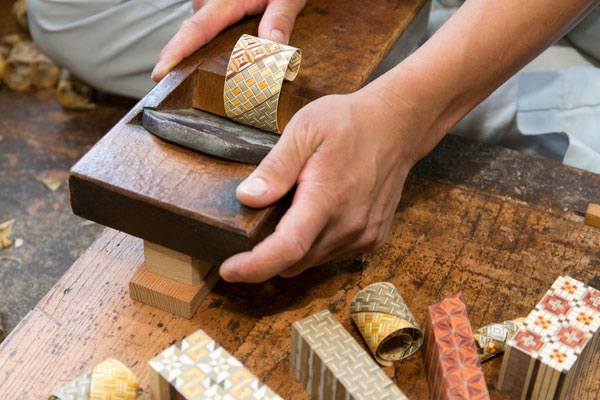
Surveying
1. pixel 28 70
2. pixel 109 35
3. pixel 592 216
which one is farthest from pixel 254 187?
pixel 28 70

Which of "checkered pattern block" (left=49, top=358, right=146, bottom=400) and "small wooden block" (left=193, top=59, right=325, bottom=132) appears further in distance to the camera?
"small wooden block" (left=193, top=59, right=325, bottom=132)

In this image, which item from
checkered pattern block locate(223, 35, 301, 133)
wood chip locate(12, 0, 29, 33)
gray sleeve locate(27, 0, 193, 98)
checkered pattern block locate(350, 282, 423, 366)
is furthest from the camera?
wood chip locate(12, 0, 29, 33)

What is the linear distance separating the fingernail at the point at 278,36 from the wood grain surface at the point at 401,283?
1.29ft

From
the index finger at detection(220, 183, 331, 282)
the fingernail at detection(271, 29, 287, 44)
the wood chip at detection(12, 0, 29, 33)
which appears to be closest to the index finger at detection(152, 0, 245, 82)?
the fingernail at detection(271, 29, 287, 44)

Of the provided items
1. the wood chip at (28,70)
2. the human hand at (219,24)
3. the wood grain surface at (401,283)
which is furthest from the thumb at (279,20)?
the wood chip at (28,70)

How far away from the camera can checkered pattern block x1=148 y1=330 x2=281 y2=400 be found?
87 cm

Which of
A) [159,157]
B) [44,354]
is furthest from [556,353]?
[44,354]

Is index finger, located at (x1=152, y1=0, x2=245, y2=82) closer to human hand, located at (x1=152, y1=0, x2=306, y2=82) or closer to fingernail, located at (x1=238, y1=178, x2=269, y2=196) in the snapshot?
human hand, located at (x1=152, y1=0, x2=306, y2=82)

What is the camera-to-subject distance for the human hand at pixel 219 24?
1234mm

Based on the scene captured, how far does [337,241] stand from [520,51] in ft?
1.63

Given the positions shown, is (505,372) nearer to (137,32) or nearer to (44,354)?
(44,354)

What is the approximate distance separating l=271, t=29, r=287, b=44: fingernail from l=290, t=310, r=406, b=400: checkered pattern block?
585 millimetres

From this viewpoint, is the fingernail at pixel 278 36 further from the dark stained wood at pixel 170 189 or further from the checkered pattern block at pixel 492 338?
the checkered pattern block at pixel 492 338

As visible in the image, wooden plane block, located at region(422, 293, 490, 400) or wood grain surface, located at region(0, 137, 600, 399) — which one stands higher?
wooden plane block, located at region(422, 293, 490, 400)
